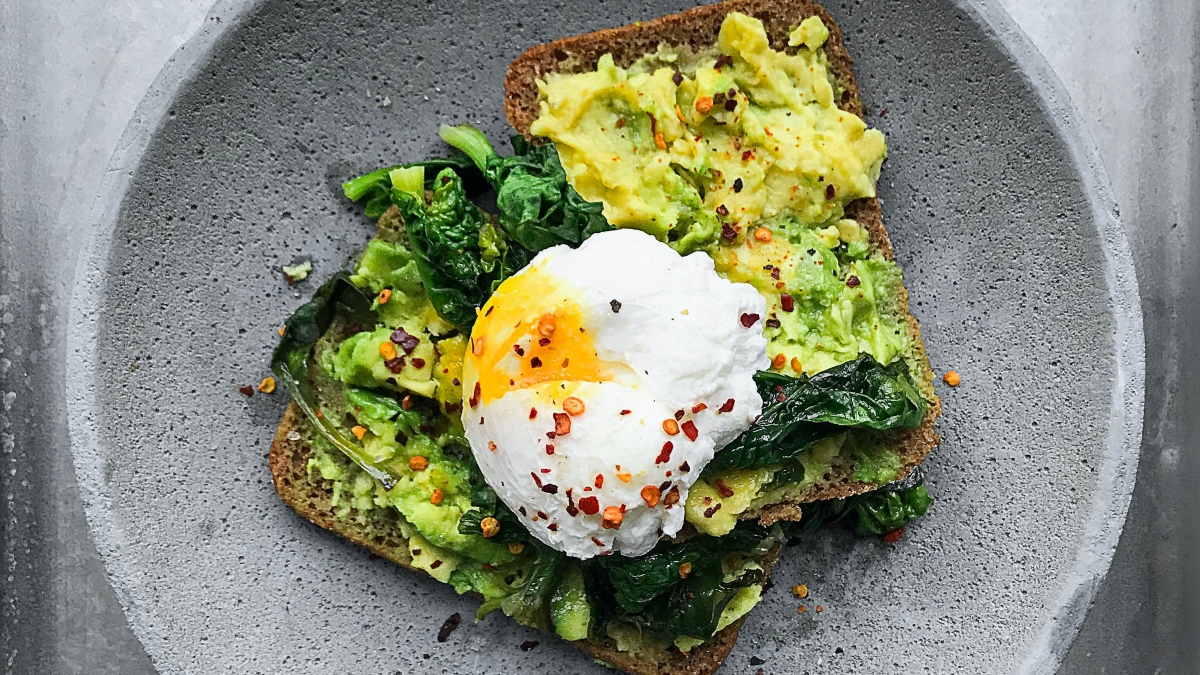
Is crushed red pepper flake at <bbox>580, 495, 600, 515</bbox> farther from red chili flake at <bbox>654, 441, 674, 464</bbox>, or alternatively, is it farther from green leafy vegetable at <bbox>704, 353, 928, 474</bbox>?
green leafy vegetable at <bbox>704, 353, 928, 474</bbox>

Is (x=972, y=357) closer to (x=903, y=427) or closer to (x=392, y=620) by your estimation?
(x=903, y=427)

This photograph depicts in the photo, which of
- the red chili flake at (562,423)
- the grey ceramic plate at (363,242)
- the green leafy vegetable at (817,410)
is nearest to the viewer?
the red chili flake at (562,423)

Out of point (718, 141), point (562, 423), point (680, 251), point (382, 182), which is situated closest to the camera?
point (562, 423)

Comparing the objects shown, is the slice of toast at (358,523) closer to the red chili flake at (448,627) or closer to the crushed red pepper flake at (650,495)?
the red chili flake at (448,627)

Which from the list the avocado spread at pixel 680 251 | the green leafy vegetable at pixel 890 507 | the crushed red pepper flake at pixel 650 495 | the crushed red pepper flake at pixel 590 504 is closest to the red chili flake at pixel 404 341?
the avocado spread at pixel 680 251

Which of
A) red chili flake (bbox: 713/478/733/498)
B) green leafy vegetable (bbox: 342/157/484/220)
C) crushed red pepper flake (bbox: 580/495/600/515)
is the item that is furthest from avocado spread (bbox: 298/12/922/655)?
crushed red pepper flake (bbox: 580/495/600/515)

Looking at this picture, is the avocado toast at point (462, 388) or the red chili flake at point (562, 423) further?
the avocado toast at point (462, 388)

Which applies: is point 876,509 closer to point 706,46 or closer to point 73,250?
point 706,46

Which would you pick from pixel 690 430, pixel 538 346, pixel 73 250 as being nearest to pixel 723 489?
pixel 690 430
